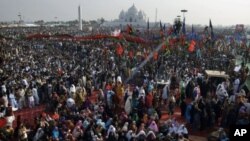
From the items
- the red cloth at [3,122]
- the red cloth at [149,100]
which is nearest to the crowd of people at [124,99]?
the red cloth at [149,100]

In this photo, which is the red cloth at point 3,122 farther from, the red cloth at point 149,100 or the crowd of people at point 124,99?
the red cloth at point 149,100

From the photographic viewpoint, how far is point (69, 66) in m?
25.3

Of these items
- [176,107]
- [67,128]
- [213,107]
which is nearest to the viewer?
[67,128]

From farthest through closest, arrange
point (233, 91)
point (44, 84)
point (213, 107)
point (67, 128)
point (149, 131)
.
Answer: point (44, 84), point (233, 91), point (213, 107), point (67, 128), point (149, 131)

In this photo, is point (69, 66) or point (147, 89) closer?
point (147, 89)

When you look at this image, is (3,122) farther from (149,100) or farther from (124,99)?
(149,100)

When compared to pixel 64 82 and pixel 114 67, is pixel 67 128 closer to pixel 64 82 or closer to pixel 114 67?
pixel 64 82

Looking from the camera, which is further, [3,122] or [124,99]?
[124,99]

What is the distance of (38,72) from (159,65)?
7563mm

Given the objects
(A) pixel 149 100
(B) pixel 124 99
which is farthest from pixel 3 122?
(A) pixel 149 100

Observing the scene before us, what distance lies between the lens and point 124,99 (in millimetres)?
15320

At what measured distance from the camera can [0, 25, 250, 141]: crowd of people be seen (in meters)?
11.8

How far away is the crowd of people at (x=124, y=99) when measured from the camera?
1180 cm

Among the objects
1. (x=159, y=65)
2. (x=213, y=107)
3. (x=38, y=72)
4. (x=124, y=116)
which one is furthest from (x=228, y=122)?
(x=38, y=72)
